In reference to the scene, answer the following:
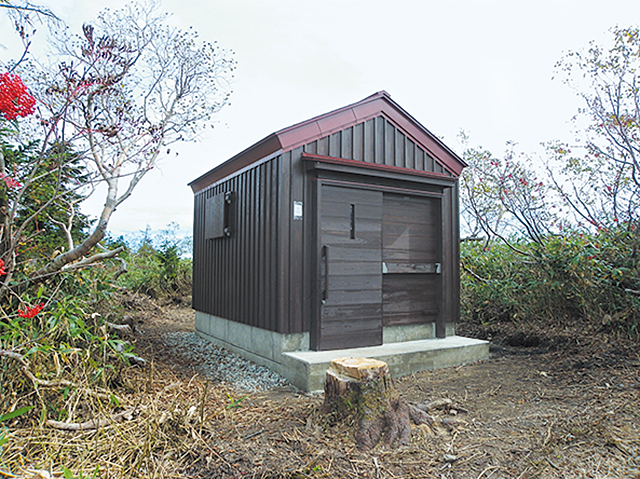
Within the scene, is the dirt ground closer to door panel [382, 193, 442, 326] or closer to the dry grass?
the dry grass

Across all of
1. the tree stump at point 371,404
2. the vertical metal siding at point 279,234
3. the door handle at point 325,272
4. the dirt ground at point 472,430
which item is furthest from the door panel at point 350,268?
the tree stump at point 371,404

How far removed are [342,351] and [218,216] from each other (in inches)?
118

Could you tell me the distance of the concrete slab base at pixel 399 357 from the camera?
4.38 metres

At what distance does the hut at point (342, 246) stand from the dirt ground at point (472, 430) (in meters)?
0.78

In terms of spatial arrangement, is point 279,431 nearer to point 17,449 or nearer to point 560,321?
point 17,449

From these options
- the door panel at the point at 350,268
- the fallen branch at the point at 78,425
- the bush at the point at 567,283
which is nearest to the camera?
the fallen branch at the point at 78,425

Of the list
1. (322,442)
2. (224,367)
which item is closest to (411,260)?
(224,367)

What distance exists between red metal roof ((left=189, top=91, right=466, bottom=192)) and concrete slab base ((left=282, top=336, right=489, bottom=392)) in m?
2.37

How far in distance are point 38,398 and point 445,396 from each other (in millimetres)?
3353

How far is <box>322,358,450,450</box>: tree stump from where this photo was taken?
2.88m

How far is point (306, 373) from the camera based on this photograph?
171 inches

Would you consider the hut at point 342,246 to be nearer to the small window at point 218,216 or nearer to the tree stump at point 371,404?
the small window at point 218,216

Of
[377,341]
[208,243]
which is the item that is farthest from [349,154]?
[208,243]

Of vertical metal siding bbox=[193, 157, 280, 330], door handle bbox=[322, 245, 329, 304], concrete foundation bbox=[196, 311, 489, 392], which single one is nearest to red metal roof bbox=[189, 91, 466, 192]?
vertical metal siding bbox=[193, 157, 280, 330]
